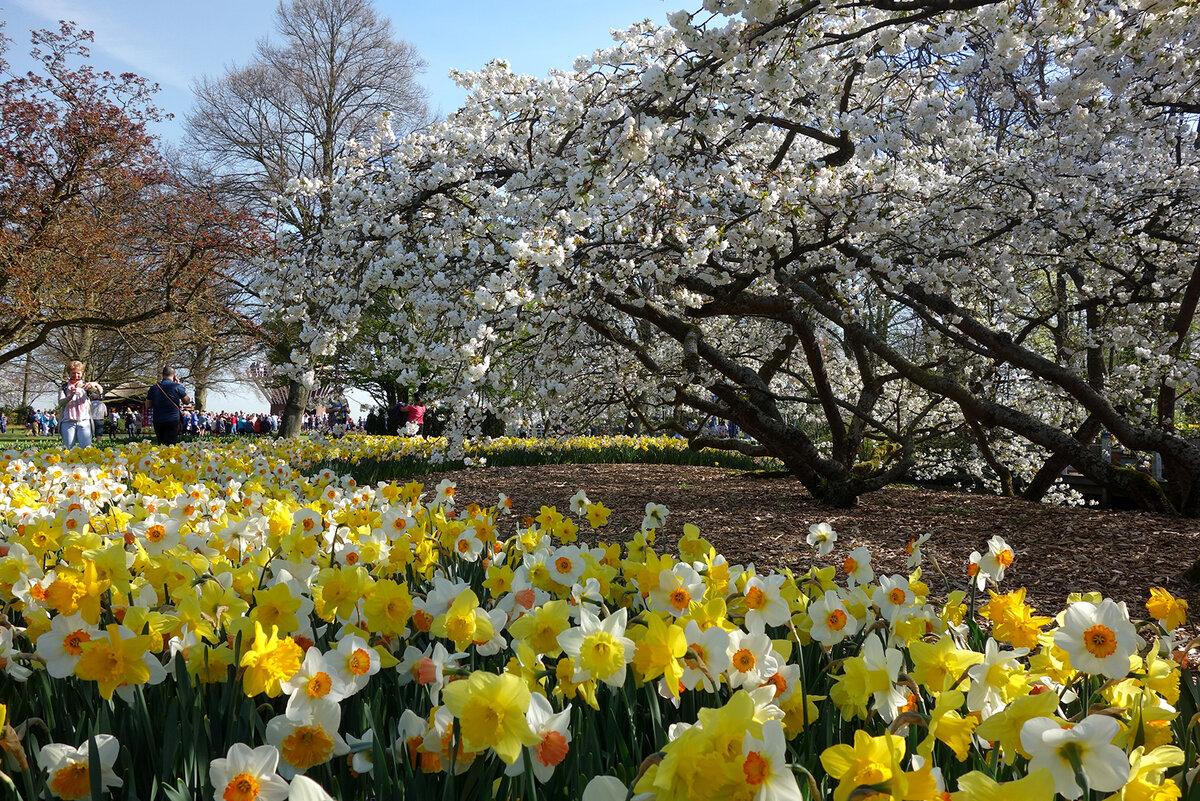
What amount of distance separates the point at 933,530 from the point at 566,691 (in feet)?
16.7

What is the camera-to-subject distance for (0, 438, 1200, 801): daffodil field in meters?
1.05

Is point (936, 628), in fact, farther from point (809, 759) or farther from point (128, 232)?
point (128, 232)

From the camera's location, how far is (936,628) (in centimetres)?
193

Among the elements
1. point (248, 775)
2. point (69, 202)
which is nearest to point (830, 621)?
point (248, 775)

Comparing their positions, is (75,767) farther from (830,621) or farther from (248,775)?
(830,621)

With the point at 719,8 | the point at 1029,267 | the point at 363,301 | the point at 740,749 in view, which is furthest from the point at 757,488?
the point at 740,749

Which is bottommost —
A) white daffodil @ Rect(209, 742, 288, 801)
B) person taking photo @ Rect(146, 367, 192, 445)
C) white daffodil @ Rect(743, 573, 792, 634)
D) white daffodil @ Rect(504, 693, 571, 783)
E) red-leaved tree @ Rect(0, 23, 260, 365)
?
white daffodil @ Rect(209, 742, 288, 801)

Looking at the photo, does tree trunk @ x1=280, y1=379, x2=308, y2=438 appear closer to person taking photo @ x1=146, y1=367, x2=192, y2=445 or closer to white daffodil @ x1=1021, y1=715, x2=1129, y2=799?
person taking photo @ x1=146, y1=367, x2=192, y2=445

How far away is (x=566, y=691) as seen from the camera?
57.9 inches

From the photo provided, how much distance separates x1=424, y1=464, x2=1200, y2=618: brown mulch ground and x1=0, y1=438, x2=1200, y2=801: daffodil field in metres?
2.41

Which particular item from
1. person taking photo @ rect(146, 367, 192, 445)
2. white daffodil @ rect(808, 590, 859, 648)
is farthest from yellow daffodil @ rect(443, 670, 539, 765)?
person taking photo @ rect(146, 367, 192, 445)

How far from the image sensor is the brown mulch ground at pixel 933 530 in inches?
173

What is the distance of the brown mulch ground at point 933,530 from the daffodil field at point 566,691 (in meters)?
2.41

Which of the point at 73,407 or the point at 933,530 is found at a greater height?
the point at 73,407
